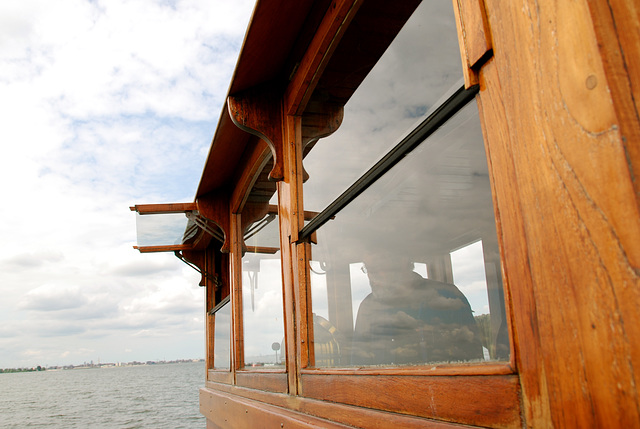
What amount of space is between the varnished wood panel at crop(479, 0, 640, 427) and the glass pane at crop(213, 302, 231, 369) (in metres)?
3.77

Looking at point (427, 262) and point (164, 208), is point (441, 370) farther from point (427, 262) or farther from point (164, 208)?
point (164, 208)

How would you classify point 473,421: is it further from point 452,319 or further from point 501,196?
point 501,196

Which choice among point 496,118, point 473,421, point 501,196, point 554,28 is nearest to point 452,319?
point 473,421

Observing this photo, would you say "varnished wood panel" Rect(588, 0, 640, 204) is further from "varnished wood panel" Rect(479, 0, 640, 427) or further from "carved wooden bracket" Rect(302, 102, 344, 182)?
"carved wooden bracket" Rect(302, 102, 344, 182)

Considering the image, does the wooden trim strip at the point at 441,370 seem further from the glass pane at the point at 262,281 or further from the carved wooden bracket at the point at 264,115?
the carved wooden bracket at the point at 264,115

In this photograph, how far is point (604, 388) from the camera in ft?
2.22

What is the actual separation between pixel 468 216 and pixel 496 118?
0.83ft

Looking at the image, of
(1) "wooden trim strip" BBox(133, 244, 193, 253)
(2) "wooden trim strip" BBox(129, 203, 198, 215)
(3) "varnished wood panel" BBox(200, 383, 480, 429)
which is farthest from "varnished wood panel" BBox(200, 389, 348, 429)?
(1) "wooden trim strip" BBox(133, 244, 193, 253)

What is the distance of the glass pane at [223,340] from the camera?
445 cm

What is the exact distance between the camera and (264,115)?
8.87 ft

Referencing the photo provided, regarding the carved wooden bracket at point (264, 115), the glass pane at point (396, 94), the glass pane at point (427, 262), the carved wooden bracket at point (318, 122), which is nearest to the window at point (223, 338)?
the carved wooden bracket at point (264, 115)

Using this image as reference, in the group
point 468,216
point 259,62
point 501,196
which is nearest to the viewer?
point 501,196

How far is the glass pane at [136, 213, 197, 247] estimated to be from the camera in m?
5.45

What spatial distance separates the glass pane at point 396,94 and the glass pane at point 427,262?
0.12m
